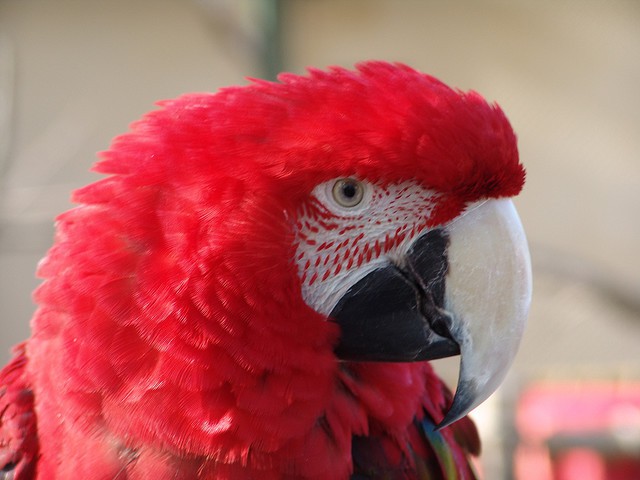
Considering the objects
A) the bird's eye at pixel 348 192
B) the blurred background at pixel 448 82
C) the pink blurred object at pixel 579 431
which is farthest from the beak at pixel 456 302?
the blurred background at pixel 448 82

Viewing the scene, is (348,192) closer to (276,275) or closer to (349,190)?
(349,190)

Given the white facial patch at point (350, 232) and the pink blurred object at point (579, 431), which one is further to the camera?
the pink blurred object at point (579, 431)

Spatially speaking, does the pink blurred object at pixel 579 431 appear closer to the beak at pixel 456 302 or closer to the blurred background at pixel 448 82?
the blurred background at pixel 448 82

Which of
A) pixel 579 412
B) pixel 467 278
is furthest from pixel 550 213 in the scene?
pixel 467 278

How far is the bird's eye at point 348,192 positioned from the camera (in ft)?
3.37

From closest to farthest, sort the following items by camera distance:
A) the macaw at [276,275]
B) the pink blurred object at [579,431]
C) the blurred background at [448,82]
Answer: the macaw at [276,275], the pink blurred object at [579,431], the blurred background at [448,82]

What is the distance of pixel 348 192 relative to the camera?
3.39 ft

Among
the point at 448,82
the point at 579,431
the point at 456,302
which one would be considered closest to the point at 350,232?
the point at 456,302

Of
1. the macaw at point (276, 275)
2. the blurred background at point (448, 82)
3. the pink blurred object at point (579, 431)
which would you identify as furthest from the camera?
the blurred background at point (448, 82)

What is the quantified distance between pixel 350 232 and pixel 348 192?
0.21ft

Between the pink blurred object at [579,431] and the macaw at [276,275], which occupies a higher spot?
the macaw at [276,275]

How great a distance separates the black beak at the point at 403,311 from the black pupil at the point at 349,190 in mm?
118

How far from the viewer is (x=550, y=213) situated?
13.1ft

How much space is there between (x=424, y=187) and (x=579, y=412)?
2.21 metres
